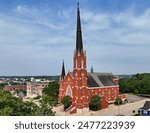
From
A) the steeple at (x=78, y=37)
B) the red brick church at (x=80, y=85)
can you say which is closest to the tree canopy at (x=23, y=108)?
the red brick church at (x=80, y=85)

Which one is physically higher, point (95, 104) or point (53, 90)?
point (53, 90)

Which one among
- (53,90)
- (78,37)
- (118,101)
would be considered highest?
(78,37)

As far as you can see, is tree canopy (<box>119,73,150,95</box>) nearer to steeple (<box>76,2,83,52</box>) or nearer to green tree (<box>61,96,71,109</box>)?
green tree (<box>61,96,71,109</box>)

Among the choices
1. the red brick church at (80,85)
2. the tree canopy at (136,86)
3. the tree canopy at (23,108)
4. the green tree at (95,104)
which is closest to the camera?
the tree canopy at (23,108)

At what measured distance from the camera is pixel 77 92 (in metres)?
21.8

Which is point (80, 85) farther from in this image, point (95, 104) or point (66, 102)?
point (95, 104)

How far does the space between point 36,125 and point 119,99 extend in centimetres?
2395

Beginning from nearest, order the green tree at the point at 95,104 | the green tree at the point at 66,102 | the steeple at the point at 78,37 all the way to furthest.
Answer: the steeple at the point at 78,37 → the green tree at the point at 95,104 → the green tree at the point at 66,102

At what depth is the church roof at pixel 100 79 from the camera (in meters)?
23.8

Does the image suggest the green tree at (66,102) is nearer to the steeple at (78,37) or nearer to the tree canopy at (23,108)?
the steeple at (78,37)

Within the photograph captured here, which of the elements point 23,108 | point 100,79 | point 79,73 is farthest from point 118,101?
point 23,108

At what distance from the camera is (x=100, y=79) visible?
2520 cm

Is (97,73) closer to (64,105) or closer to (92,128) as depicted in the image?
(64,105)

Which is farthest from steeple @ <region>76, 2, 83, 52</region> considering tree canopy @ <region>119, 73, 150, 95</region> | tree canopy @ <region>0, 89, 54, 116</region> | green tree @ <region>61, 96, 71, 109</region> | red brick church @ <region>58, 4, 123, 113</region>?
tree canopy @ <region>0, 89, 54, 116</region>
